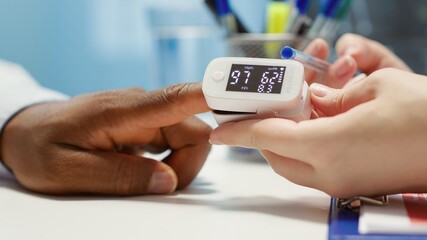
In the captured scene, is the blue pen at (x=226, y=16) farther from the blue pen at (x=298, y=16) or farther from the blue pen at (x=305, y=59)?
the blue pen at (x=305, y=59)

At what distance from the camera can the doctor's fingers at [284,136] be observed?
0.45 metres

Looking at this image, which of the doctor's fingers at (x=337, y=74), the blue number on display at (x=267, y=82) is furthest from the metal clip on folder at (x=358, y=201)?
the doctor's fingers at (x=337, y=74)

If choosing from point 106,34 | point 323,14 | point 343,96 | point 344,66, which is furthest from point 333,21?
point 106,34

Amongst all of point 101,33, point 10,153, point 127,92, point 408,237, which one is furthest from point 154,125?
point 101,33

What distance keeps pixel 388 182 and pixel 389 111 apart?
0.06 meters

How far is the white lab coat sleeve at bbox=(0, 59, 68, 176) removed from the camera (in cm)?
70

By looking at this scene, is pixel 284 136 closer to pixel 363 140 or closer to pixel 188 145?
pixel 363 140

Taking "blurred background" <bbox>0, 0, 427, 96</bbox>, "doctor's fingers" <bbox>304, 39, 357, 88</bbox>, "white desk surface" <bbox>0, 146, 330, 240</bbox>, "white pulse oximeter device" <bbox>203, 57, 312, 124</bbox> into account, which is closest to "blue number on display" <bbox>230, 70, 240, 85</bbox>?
"white pulse oximeter device" <bbox>203, 57, 312, 124</bbox>

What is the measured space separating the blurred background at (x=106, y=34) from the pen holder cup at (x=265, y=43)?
0.35 meters

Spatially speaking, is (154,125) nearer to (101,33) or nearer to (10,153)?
(10,153)

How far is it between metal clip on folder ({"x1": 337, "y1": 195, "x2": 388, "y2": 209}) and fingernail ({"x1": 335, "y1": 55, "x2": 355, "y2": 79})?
289mm

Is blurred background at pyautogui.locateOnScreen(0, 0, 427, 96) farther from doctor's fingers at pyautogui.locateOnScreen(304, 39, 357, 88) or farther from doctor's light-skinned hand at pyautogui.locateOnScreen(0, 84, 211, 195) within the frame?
doctor's light-skinned hand at pyautogui.locateOnScreen(0, 84, 211, 195)

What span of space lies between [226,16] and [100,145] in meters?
0.34

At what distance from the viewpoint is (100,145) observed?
2.03 ft
